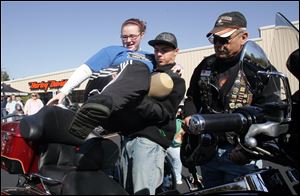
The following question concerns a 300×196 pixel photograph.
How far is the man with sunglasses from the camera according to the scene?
2277mm

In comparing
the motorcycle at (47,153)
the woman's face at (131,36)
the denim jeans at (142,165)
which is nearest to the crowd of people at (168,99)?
the denim jeans at (142,165)

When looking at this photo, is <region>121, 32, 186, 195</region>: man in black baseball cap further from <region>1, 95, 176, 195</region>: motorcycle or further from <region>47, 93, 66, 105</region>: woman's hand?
<region>47, 93, 66, 105</region>: woman's hand

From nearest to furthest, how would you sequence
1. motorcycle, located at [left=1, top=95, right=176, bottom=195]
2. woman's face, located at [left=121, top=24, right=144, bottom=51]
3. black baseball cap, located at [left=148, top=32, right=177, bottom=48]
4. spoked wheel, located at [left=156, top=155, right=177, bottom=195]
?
motorcycle, located at [left=1, top=95, right=176, bottom=195]
spoked wheel, located at [left=156, top=155, right=177, bottom=195]
black baseball cap, located at [left=148, top=32, right=177, bottom=48]
woman's face, located at [left=121, top=24, right=144, bottom=51]

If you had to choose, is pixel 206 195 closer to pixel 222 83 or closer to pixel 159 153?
pixel 159 153

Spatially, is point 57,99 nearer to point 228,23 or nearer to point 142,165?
point 142,165

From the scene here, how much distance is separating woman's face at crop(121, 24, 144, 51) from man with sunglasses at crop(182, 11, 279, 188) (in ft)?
1.90

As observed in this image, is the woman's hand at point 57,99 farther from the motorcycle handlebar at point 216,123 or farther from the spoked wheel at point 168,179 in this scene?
the motorcycle handlebar at point 216,123

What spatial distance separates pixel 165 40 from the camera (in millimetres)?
2814

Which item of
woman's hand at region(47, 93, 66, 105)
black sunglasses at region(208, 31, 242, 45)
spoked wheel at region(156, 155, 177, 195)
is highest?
black sunglasses at region(208, 31, 242, 45)

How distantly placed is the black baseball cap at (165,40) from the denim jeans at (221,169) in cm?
88

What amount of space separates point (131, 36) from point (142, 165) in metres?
1.06

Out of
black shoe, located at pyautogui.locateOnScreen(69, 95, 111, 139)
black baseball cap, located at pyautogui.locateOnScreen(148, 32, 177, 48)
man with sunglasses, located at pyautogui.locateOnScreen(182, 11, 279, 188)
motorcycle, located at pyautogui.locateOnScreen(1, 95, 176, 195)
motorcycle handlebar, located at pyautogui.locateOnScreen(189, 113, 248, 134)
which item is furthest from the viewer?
black baseball cap, located at pyautogui.locateOnScreen(148, 32, 177, 48)

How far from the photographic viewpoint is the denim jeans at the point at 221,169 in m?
2.42

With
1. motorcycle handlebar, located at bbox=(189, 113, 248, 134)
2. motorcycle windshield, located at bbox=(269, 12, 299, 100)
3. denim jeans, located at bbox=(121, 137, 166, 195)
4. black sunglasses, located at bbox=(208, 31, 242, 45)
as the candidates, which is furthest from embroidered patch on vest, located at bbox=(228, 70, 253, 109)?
motorcycle handlebar, located at bbox=(189, 113, 248, 134)
